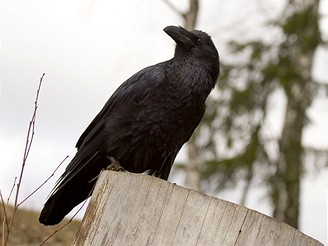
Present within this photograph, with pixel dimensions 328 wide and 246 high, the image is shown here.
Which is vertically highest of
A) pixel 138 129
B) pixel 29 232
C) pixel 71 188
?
pixel 29 232

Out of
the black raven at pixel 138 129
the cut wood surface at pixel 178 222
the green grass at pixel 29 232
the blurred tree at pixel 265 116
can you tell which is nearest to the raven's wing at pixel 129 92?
the black raven at pixel 138 129

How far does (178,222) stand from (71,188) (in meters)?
1.93

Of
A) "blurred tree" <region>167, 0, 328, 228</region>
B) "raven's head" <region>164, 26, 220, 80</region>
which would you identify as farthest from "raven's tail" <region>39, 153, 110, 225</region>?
"blurred tree" <region>167, 0, 328, 228</region>

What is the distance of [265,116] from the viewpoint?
15195 millimetres

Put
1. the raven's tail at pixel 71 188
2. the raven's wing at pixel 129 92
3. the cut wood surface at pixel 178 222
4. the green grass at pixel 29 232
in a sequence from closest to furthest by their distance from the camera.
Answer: the cut wood surface at pixel 178 222, the raven's tail at pixel 71 188, the raven's wing at pixel 129 92, the green grass at pixel 29 232

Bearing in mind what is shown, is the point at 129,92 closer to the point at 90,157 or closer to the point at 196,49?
the point at 90,157

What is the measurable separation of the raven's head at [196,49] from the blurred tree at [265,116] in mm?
8542

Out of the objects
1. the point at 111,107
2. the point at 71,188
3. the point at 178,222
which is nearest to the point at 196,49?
the point at 111,107

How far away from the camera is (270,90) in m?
15.2

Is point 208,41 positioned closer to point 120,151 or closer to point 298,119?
point 120,151

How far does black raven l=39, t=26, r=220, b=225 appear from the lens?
580 centimetres

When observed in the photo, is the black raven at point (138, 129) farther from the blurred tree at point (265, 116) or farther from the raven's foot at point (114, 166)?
the blurred tree at point (265, 116)

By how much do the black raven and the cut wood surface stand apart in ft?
5.42

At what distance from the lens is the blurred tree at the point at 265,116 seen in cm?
1502
